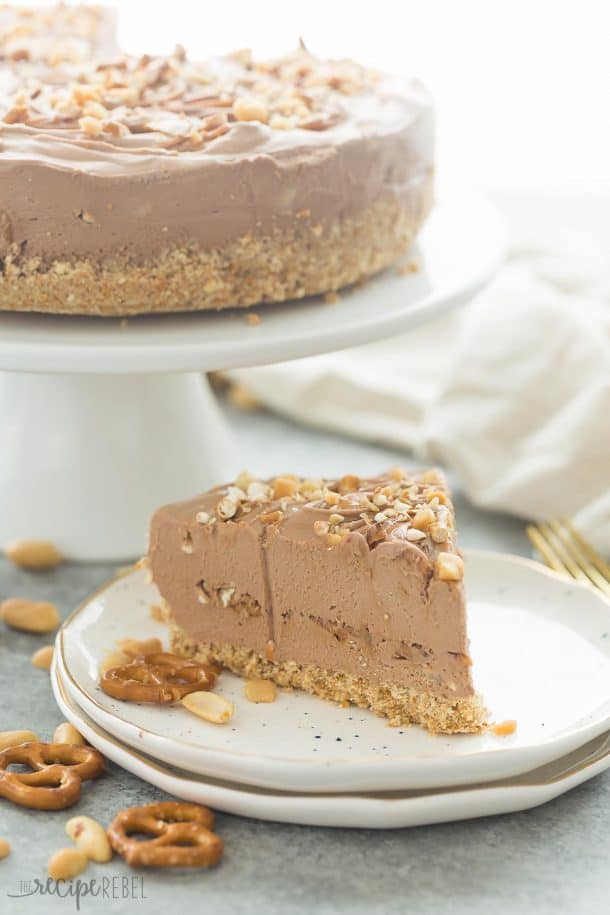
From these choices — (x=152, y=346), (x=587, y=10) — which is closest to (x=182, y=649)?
(x=152, y=346)

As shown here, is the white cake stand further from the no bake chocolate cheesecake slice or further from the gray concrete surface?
the gray concrete surface

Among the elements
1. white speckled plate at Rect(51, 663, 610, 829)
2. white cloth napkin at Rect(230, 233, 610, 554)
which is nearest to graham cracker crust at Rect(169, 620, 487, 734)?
white speckled plate at Rect(51, 663, 610, 829)

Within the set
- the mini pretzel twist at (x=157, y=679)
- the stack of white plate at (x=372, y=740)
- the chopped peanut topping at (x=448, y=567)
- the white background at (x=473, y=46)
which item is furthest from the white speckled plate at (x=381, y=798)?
the white background at (x=473, y=46)

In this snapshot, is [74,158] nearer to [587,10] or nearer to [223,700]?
[223,700]

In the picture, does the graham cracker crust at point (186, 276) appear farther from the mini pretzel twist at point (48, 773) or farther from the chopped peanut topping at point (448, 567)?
the mini pretzel twist at point (48, 773)

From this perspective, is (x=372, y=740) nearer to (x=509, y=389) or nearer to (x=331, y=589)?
(x=331, y=589)

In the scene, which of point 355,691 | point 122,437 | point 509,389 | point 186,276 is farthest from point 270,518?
point 509,389
